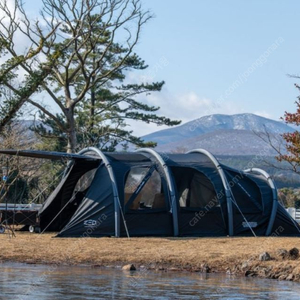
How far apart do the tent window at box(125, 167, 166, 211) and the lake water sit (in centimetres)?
609

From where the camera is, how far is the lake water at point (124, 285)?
36.7ft

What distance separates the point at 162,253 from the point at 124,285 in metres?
3.99

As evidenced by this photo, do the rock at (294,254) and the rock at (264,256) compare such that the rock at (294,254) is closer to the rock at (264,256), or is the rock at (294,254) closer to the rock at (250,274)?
the rock at (264,256)

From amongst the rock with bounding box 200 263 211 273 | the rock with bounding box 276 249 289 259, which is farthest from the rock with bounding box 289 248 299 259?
the rock with bounding box 200 263 211 273

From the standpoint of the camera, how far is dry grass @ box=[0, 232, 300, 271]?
15.3m

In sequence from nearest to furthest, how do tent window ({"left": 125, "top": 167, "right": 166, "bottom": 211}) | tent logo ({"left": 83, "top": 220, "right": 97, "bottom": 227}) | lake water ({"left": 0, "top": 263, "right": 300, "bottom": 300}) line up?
lake water ({"left": 0, "top": 263, "right": 300, "bottom": 300}) < tent logo ({"left": 83, "top": 220, "right": 97, "bottom": 227}) < tent window ({"left": 125, "top": 167, "right": 166, "bottom": 211})

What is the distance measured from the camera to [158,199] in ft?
68.0

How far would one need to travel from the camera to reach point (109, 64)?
144 ft

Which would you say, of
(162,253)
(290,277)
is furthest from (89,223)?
(290,277)

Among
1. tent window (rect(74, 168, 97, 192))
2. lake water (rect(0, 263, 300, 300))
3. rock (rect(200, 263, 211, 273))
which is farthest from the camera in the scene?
tent window (rect(74, 168, 97, 192))

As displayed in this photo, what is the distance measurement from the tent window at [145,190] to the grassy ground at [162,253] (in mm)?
1564

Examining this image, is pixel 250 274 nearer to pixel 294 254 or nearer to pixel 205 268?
pixel 205 268

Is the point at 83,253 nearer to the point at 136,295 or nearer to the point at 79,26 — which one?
the point at 136,295

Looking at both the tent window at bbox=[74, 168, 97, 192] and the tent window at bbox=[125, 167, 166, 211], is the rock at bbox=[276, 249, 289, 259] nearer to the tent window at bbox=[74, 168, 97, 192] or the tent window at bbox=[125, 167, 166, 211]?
the tent window at bbox=[125, 167, 166, 211]
